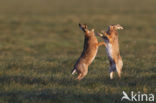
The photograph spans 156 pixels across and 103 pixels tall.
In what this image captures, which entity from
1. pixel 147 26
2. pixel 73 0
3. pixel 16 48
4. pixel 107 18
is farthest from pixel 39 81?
pixel 73 0

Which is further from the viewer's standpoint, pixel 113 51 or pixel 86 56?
pixel 113 51

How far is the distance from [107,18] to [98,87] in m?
26.6

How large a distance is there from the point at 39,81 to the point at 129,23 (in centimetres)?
2409

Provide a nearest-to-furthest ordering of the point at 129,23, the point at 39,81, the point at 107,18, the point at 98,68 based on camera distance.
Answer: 1. the point at 39,81
2. the point at 98,68
3. the point at 129,23
4. the point at 107,18

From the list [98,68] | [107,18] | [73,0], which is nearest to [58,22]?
[107,18]

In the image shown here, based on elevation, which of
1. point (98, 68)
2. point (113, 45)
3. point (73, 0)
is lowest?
point (73, 0)

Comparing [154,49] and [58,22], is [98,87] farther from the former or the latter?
[58,22]

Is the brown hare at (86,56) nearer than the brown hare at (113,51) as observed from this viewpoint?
Yes

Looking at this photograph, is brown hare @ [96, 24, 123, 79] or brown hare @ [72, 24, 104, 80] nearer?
brown hare @ [72, 24, 104, 80]

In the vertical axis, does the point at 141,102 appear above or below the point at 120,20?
above

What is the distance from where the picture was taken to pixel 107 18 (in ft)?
116

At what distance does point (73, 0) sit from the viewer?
79.5 meters

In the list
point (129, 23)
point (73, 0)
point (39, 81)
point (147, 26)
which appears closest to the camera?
point (39, 81)

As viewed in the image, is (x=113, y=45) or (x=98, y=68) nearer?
(x=113, y=45)
